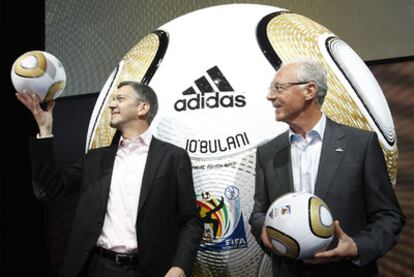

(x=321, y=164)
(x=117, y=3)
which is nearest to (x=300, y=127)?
(x=321, y=164)

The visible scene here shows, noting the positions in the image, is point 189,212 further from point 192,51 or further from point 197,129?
point 192,51

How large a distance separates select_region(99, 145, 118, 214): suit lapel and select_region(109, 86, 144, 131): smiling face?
10 cm

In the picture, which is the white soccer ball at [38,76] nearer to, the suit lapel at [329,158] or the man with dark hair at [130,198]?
the man with dark hair at [130,198]

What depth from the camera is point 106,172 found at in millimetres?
2020

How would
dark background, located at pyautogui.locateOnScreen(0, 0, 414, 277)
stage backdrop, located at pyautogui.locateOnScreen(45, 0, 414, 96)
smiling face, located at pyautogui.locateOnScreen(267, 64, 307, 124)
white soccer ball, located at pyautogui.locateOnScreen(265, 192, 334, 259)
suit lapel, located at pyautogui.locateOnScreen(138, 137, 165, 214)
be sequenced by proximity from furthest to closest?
stage backdrop, located at pyautogui.locateOnScreen(45, 0, 414, 96) → dark background, located at pyautogui.locateOnScreen(0, 0, 414, 277) → suit lapel, located at pyautogui.locateOnScreen(138, 137, 165, 214) → smiling face, located at pyautogui.locateOnScreen(267, 64, 307, 124) → white soccer ball, located at pyautogui.locateOnScreen(265, 192, 334, 259)

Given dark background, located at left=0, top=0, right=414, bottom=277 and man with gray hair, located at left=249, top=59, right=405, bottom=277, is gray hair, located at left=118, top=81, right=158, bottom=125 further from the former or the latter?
dark background, located at left=0, top=0, right=414, bottom=277

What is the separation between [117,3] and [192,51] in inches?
80.8

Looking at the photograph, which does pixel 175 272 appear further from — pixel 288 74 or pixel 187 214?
pixel 288 74

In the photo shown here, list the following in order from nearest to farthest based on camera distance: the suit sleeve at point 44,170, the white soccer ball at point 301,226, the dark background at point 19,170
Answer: the white soccer ball at point 301,226
the suit sleeve at point 44,170
the dark background at point 19,170

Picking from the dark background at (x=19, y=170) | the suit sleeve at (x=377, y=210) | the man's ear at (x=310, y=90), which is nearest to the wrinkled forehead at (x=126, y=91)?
the man's ear at (x=310, y=90)

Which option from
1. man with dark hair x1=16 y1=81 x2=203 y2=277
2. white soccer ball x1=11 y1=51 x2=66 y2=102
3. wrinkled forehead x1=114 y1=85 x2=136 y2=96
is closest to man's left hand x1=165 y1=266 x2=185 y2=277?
man with dark hair x1=16 y1=81 x2=203 y2=277

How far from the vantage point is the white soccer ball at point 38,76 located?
82.0 inches

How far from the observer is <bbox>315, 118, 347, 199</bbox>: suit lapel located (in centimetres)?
176

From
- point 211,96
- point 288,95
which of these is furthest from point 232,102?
point 288,95
